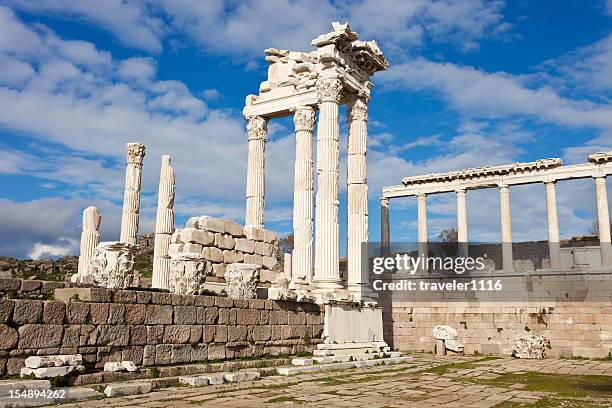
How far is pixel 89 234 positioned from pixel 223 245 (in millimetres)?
5609

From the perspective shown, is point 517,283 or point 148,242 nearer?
point 517,283

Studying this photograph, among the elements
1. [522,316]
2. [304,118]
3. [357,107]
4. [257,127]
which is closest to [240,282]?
[304,118]

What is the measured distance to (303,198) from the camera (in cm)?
1978

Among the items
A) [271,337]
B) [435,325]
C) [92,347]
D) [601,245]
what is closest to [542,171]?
[601,245]

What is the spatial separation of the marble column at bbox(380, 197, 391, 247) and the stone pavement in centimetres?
2373

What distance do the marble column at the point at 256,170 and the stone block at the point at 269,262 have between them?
105 inches

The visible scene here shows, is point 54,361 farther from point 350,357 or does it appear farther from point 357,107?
point 357,107

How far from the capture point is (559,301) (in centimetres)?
2472

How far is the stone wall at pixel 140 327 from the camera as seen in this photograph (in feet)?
26.9

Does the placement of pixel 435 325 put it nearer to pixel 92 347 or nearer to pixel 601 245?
pixel 601 245

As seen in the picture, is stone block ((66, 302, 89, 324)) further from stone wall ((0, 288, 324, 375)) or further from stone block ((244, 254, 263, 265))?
stone block ((244, 254, 263, 265))

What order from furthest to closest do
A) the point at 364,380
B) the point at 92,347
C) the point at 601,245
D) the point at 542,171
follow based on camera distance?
1. the point at 542,171
2. the point at 601,245
3. the point at 364,380
4. the point at 92,347

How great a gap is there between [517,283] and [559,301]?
2.47m

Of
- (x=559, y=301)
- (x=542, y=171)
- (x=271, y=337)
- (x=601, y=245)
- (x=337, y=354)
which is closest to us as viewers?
(x=271, y=337)
